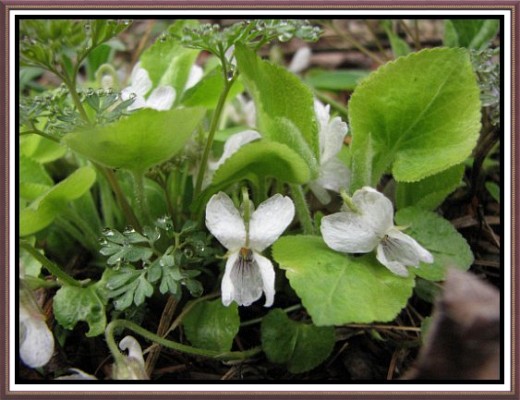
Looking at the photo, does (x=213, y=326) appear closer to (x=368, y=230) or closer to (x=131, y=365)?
(x=131, y=365)

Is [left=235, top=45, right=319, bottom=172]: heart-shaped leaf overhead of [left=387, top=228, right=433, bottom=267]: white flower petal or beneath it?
overhead

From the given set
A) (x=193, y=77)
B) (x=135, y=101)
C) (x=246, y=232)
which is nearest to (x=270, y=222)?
(x=246, y=232)

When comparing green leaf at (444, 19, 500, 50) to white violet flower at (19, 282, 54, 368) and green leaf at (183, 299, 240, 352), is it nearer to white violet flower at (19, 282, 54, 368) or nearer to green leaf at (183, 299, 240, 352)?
green leaf at (183, 299, 240, 352)

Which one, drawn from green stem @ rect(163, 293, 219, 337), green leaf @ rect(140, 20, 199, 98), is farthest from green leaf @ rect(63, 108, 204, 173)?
green leaf @ rect(140, 20, 199, 98)

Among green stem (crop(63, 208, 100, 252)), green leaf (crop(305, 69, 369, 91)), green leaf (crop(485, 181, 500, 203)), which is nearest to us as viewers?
green stem (crop(63, 208, 100, 252))

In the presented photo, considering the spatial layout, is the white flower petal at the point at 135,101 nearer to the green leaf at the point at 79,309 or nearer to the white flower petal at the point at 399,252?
the green leaf at the point at 79,309
